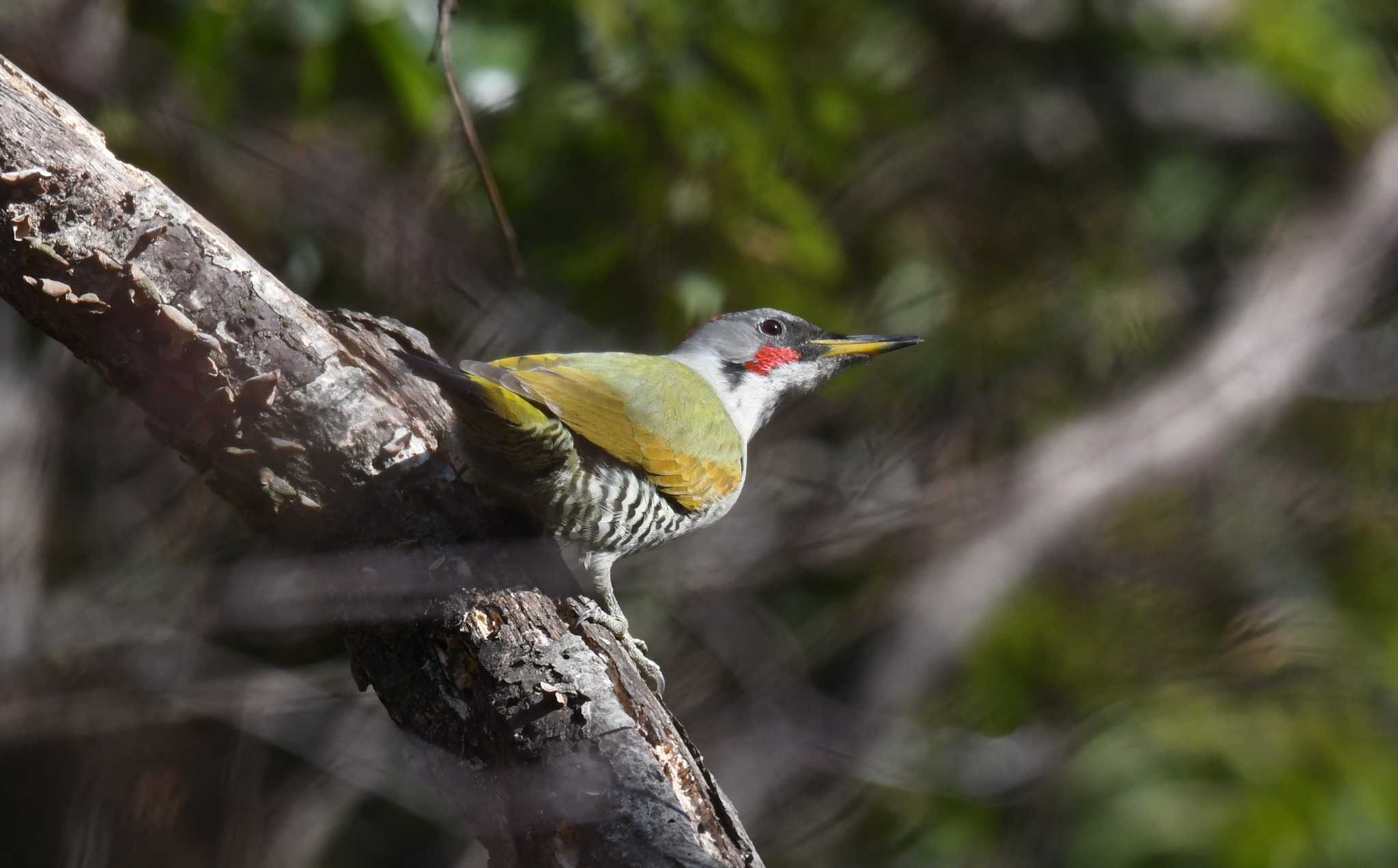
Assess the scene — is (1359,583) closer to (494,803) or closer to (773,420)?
(773,420)

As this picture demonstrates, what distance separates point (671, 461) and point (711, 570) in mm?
2118

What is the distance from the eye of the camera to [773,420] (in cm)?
591

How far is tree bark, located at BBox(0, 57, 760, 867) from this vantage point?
2.35 m

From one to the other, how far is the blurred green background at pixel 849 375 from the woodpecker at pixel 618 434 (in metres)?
0.31

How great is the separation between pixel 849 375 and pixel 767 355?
948mm

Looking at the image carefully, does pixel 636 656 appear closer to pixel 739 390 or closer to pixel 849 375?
pixel 739 390

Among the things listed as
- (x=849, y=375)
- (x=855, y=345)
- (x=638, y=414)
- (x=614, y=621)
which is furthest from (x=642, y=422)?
(x=849, y=375)

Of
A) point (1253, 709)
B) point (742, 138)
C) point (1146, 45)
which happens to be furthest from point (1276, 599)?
point (742, 138)

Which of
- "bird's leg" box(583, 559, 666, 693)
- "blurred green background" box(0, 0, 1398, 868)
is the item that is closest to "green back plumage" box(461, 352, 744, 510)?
"bird's leg" box(583, 559, 666, 693)

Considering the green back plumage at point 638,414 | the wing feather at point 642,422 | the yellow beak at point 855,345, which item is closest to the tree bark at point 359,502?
the green back plumage at point 638,414

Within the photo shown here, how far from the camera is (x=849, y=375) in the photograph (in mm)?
5453

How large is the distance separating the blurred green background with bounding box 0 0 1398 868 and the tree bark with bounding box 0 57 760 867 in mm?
1144

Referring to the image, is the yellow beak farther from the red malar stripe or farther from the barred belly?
the barred belly

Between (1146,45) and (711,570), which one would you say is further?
(1146,45)
